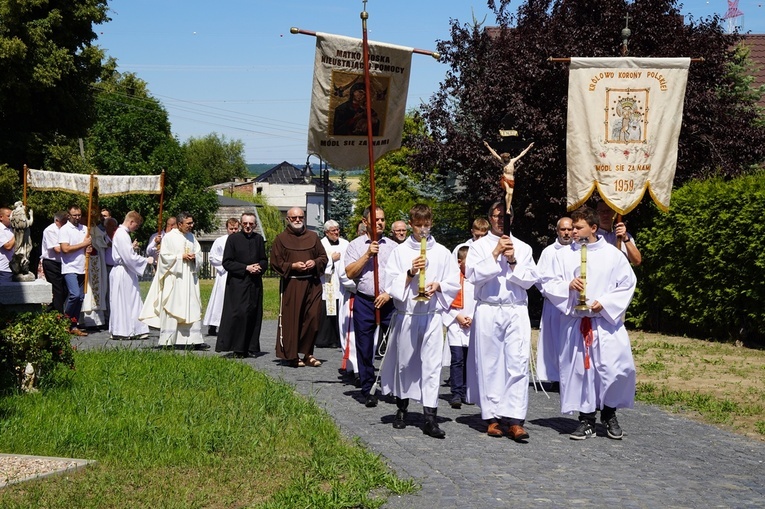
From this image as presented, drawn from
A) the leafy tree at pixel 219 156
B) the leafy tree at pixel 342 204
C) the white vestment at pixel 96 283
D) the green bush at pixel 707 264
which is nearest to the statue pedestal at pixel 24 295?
the white vestment at pixel 96 283

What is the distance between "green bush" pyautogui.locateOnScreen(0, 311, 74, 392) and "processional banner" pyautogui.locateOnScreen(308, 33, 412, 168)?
3352 mm

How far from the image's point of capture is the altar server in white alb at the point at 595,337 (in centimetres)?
973

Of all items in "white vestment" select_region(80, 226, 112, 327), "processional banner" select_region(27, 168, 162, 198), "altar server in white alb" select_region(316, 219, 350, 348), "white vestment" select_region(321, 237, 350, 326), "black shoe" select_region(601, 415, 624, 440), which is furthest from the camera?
"processional banner" select_region(27, 168, 162, 198)

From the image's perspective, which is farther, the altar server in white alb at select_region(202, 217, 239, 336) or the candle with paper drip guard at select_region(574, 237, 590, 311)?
the altar server in white alb at select_region(202, 217, 239, 336)

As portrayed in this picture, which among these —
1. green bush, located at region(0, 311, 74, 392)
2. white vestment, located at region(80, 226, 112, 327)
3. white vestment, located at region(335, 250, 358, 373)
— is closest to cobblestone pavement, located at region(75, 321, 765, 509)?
white vestment, located at region(335, 250, 358, 373)

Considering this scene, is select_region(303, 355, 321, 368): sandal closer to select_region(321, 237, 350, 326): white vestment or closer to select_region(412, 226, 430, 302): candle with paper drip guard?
select_region(321, 237, 350, 326): white vestment

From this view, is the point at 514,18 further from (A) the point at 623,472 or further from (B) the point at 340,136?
(A) the point at 623,472

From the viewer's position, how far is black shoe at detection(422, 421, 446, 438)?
950cm

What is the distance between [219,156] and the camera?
154000 millimetres

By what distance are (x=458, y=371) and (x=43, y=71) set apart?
1015 inches

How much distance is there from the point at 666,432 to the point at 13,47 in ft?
90.1

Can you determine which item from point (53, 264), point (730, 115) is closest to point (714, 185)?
point (730, 115)

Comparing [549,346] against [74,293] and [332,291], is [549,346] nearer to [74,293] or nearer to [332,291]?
[332,291]

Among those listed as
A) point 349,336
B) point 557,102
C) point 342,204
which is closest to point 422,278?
point 349,336
